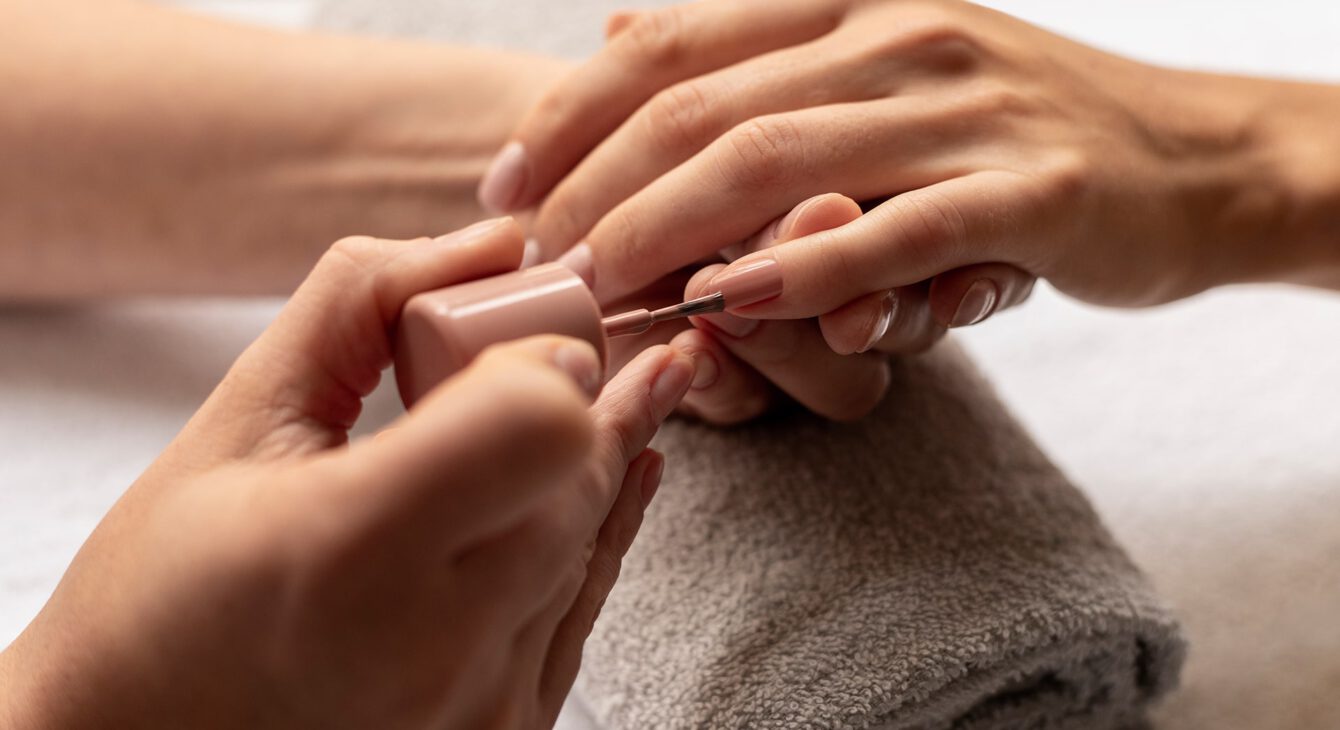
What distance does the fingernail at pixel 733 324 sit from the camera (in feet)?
2.39

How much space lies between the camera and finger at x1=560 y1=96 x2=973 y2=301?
72 cm

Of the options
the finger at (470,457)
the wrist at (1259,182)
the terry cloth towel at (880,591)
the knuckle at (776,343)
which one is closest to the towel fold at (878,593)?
the terry cloth towel at (880,591)

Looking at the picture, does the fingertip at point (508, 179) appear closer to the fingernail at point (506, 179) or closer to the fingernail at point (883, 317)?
the fingernail at point (506, 179)

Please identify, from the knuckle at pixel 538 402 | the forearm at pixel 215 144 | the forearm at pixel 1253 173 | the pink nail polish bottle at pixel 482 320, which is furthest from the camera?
the forearm at pixel 215 144

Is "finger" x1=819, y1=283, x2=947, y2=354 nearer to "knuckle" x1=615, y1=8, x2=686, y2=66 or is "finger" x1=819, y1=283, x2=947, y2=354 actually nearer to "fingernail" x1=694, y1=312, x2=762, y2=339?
"fingernail" x1=694, y1=312, x2=762, y2=339

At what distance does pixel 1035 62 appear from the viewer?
32.1 inches

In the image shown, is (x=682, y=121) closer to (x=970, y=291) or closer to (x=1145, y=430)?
(x=970, y=291)

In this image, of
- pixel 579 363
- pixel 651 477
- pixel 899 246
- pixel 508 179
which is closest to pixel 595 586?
pixel 651 477

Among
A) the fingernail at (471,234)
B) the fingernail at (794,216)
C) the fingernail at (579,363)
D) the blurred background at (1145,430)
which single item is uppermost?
the fingernail at (471,234)

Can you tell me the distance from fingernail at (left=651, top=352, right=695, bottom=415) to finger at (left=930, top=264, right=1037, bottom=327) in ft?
0.71

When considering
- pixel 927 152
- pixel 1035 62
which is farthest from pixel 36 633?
pixel 1035 62

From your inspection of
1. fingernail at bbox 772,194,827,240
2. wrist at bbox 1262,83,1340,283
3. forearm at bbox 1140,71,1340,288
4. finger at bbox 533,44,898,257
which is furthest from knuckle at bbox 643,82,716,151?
wrist at bbox 1262,83,1340,283

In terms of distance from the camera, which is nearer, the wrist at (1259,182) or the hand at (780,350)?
the hand at (780,350)

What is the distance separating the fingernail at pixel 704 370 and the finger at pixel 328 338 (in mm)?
234
